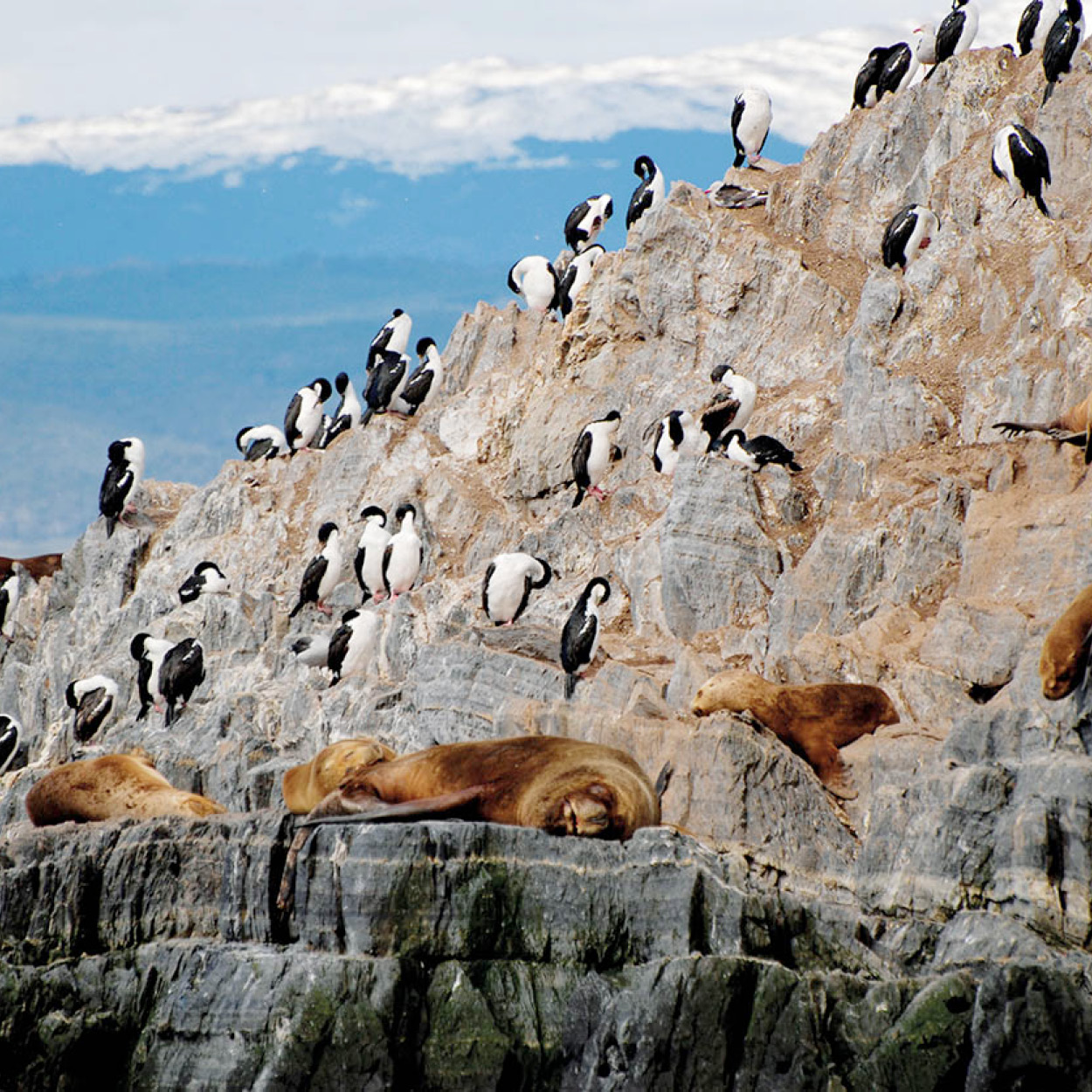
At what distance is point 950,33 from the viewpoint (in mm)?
29297

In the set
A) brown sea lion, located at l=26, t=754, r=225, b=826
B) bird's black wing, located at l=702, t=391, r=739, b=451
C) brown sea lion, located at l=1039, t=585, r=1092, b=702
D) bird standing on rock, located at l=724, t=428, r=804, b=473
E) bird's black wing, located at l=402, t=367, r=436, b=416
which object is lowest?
brown sea lion, located at l=26, t=754, r=225, b=826

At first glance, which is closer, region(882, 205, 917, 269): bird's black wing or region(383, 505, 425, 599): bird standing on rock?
region(882, 205, 917, 269): bird's black wing

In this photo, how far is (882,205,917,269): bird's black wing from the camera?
25.7 m

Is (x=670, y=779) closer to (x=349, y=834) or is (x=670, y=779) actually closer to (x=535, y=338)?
(x=349, y=834)

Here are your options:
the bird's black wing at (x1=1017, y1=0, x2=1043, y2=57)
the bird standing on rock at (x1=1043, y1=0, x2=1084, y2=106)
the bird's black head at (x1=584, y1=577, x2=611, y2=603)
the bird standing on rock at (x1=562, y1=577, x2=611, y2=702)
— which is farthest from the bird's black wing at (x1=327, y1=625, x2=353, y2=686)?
the bird's black wing at (x1=1017, y1=0, x2=1043, y2=57)

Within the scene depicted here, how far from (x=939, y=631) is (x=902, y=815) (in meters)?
4.61

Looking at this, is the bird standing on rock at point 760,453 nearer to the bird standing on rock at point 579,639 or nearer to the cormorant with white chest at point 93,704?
the bird standing on rock at point 579,639

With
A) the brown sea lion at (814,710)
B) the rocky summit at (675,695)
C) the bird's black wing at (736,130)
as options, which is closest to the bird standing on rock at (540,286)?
the rocky summit at (675,695)

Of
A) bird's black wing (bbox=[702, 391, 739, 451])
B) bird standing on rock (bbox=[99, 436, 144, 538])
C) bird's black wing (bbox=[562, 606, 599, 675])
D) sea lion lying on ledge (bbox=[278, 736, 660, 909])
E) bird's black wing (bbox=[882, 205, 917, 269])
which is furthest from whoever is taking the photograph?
bird standing on rock (bbox=[99, 436, 144, 538])

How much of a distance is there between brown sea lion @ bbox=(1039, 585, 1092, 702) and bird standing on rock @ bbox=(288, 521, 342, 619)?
1657cm

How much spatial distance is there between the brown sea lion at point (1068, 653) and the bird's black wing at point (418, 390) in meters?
20.6

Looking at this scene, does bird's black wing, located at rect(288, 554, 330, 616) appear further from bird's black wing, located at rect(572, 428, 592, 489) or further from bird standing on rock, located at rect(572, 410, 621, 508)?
bird's black wing, located at rect(572, 428, 592, 489)

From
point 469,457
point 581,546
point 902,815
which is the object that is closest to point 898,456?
point 581,546

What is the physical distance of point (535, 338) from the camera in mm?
31531
